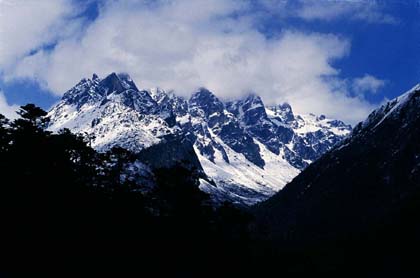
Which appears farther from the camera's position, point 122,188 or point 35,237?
point 122,188

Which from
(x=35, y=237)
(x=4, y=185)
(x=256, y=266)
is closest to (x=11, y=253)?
(x=35, y=237)

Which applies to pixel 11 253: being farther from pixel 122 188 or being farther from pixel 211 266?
pixel 211 266

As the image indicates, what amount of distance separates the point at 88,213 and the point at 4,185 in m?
13.4

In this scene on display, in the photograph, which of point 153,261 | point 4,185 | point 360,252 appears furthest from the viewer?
point 360,252

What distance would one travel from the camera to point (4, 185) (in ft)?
286

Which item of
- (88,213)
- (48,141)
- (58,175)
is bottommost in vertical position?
(88,213)

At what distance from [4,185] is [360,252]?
137m

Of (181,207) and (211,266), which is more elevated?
(181,207)

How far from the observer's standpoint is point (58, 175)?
94.0m

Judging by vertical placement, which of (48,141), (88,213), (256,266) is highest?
(48,141)

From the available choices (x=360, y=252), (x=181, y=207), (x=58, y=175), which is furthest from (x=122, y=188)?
(x=360, y=252)

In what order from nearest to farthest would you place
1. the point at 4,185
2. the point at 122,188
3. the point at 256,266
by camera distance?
the point at 4,185 → the point at 122,188 → the point at 256,266

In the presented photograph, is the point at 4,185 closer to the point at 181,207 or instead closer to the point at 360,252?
the point at 181,207

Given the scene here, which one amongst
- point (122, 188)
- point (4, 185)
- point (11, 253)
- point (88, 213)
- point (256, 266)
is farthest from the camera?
point (256, 266)
